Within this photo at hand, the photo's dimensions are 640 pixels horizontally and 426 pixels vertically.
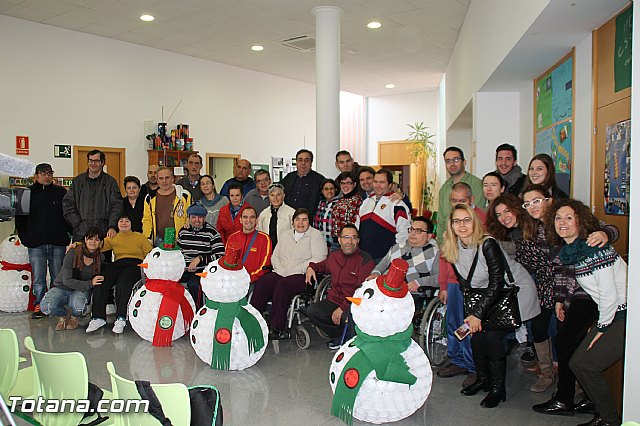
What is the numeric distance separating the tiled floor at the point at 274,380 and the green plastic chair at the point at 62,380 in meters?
1.36

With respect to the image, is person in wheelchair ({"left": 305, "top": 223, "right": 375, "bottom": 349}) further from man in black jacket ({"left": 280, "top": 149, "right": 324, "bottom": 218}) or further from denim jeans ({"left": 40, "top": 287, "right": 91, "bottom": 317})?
denim jeans ({"left": 40, "top": 287, "right": 91, "bottom": 317})

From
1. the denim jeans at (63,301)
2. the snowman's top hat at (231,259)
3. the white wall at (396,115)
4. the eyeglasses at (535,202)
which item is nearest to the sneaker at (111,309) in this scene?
the denim jeans at (63,301)

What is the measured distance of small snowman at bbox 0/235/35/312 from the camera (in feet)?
19.7

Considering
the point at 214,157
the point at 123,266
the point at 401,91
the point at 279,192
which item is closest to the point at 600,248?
the point at 279,192

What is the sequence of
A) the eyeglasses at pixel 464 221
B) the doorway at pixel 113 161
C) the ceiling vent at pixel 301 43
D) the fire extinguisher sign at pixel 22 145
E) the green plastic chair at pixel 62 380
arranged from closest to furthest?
the green plastic chair at pixel 62 380 → the eyeglasses at pixel 464 221 → the fire extinguisher sign at pixel 22 145 → the doorway at pixel 113 161 → the ceiling vent at pixel 301 43

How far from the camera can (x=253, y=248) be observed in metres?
5.13

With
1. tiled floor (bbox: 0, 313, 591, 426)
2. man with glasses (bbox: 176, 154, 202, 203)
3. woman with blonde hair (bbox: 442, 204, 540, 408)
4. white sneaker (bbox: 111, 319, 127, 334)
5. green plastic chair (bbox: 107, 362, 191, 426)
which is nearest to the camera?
green plastic chair (bbox: 107, 362, 191, 426)

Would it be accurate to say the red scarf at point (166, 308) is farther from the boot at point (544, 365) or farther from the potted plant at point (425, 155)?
the potted plant at point (425, 155)

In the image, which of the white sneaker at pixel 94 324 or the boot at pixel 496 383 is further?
the white sneaker at pixel 94 324

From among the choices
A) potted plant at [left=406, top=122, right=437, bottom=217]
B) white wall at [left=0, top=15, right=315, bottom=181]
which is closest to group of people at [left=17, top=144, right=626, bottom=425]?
white wall at [left=0, top=15, right=315, bottom=181]

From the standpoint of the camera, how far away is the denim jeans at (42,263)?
19.9ft

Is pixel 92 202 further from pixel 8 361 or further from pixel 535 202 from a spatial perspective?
pixel 535 202

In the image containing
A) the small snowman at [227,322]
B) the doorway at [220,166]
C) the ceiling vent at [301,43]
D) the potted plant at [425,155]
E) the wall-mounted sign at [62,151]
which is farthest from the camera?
the potted plant at [425,155]

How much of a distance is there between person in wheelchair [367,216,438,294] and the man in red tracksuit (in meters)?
1.10
